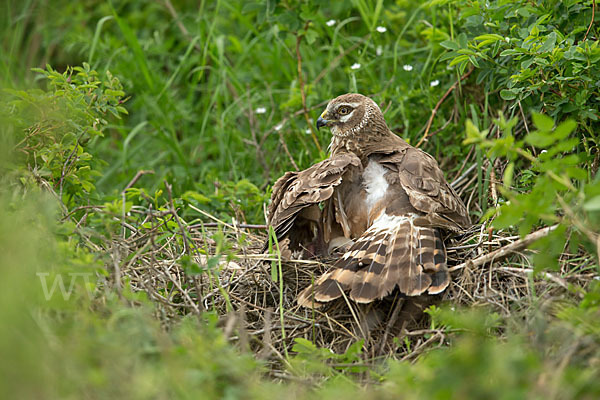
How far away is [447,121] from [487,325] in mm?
2835

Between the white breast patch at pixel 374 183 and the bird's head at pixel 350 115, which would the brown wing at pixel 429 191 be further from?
the bird's head at pixel 350 115

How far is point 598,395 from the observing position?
2.09m

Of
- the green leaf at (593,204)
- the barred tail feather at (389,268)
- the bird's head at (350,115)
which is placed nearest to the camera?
the green leaf at (593,204)

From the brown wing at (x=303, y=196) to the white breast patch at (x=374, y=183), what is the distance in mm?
126

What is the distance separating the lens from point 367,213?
13.9 ft

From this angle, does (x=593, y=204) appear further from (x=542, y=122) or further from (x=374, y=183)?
(x=374, y=183)

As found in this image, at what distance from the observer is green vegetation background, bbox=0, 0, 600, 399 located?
2.19 metres

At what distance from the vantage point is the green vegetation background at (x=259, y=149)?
219cm

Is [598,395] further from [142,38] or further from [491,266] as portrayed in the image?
[142,38]

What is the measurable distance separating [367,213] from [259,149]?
78.2 inches

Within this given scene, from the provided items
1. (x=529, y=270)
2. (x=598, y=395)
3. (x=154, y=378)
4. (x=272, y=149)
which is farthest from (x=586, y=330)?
(x=272, y=149)

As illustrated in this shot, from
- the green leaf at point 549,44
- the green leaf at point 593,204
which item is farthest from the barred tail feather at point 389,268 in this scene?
the green leaf at point 549,44

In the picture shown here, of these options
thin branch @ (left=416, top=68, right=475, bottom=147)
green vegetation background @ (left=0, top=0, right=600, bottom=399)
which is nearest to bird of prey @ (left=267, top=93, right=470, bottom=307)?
green vegetation background @ (left=0, top=0, right=600, bottom=399)

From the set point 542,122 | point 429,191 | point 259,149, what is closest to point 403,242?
point 429,191
